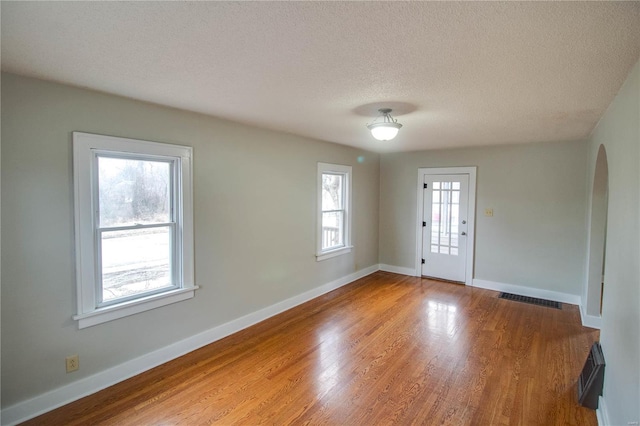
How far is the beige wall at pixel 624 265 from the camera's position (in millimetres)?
1708

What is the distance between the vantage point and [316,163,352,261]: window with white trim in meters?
5.08

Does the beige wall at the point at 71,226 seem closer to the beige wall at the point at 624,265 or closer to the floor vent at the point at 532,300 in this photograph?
the floor vent at the point at 532,300

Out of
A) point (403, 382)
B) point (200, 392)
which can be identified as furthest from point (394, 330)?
point (200, 392)

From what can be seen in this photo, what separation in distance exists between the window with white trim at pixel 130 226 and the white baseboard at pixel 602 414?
3.37 metres

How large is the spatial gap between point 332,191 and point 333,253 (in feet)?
3.30

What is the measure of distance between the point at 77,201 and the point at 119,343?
1219 mm

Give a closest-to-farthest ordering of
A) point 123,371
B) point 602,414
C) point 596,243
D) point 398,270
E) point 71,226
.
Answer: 1. point 602,414
2. point 71,226
3. point 123,371
4. point 596,243
5. point 398,270

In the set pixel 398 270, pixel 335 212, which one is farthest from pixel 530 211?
pixel 335 212

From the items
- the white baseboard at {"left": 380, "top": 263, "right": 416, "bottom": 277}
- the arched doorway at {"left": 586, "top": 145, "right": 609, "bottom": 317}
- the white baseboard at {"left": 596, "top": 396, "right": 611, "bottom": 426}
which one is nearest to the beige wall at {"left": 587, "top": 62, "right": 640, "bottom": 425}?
the white baseboard at {"left": 596, "top": 396, "right": 611, "bottom": 426}

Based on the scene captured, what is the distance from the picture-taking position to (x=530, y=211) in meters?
4.96

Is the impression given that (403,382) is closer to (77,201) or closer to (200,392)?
(200,392)

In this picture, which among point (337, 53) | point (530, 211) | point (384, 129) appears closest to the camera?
point (337, 53)

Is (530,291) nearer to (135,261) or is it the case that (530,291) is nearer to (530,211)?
(530,211)

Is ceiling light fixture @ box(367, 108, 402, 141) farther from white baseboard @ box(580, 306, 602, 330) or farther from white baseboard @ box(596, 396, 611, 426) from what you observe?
white baseboard @ box(580, 306, 602, 330)
